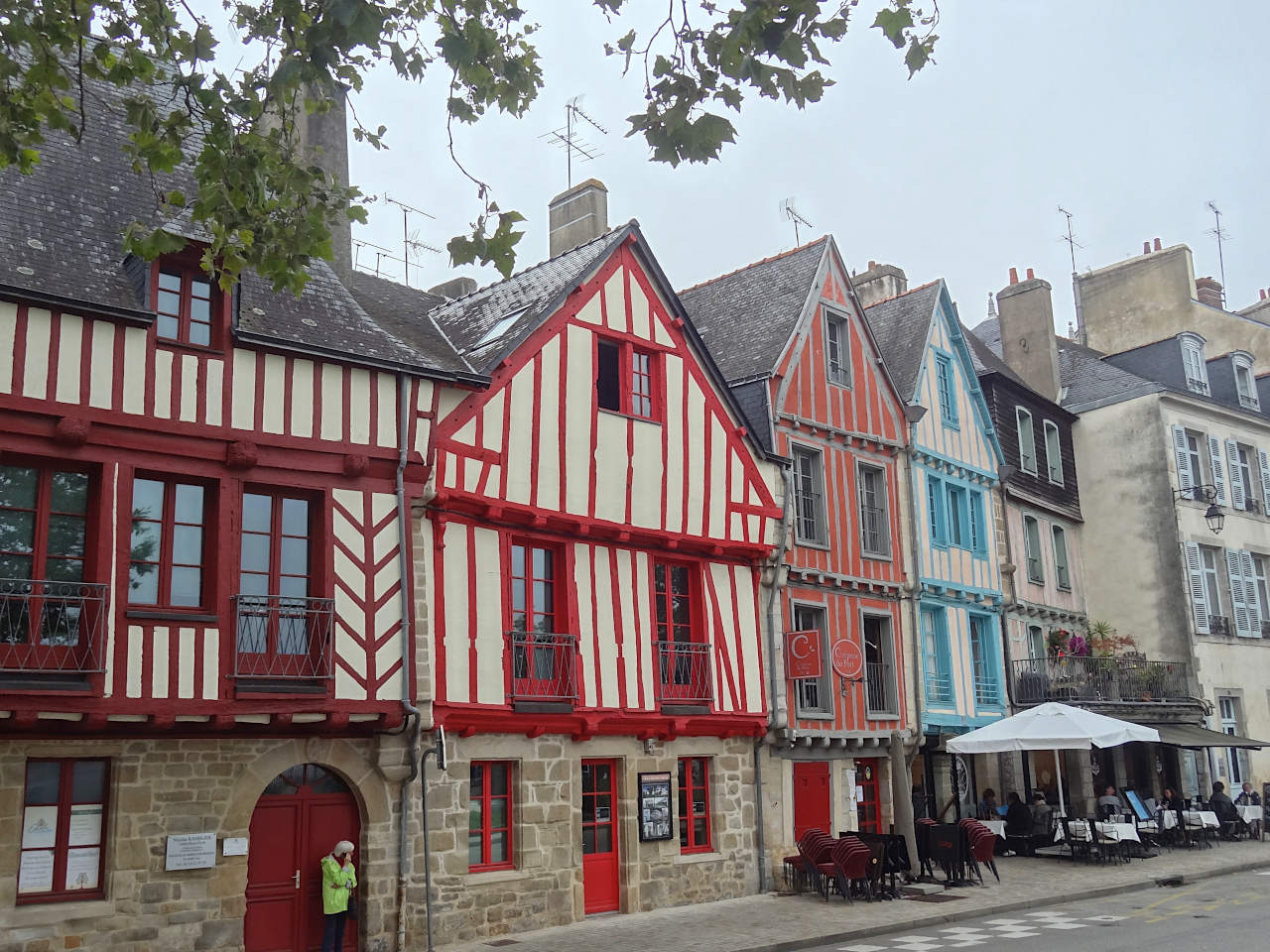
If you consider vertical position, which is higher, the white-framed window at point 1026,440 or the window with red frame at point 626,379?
the white-framed window at point 1026,440

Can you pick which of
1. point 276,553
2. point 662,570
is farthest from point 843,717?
point 276,553

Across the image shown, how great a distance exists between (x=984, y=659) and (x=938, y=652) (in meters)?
1.73

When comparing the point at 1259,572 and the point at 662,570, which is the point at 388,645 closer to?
the point at 662,570

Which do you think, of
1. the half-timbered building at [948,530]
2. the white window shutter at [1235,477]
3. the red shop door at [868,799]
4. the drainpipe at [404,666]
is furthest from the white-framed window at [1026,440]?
the drainpipe at [404,666]

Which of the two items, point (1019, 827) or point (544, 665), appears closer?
point (544, 665)

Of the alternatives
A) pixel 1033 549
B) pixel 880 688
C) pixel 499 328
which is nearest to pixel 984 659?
pixel 1033 549

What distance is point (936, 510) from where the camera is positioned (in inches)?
756

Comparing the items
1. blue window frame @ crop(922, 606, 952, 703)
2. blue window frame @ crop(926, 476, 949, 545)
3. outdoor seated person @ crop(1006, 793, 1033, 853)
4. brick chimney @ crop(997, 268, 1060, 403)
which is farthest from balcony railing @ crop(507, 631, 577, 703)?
brick chimney @ crop(997, 268, 1060, 403)

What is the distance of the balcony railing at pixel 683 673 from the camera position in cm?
1398

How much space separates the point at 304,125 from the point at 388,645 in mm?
6498

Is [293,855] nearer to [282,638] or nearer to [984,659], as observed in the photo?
[282,638]

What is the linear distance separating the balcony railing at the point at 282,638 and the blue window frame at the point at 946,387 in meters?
11.8

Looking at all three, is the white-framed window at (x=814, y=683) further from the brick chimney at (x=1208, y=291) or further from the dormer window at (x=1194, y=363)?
the brick chimney at (x=1208, y=291)

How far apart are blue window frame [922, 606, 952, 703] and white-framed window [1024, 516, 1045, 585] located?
3.70m
